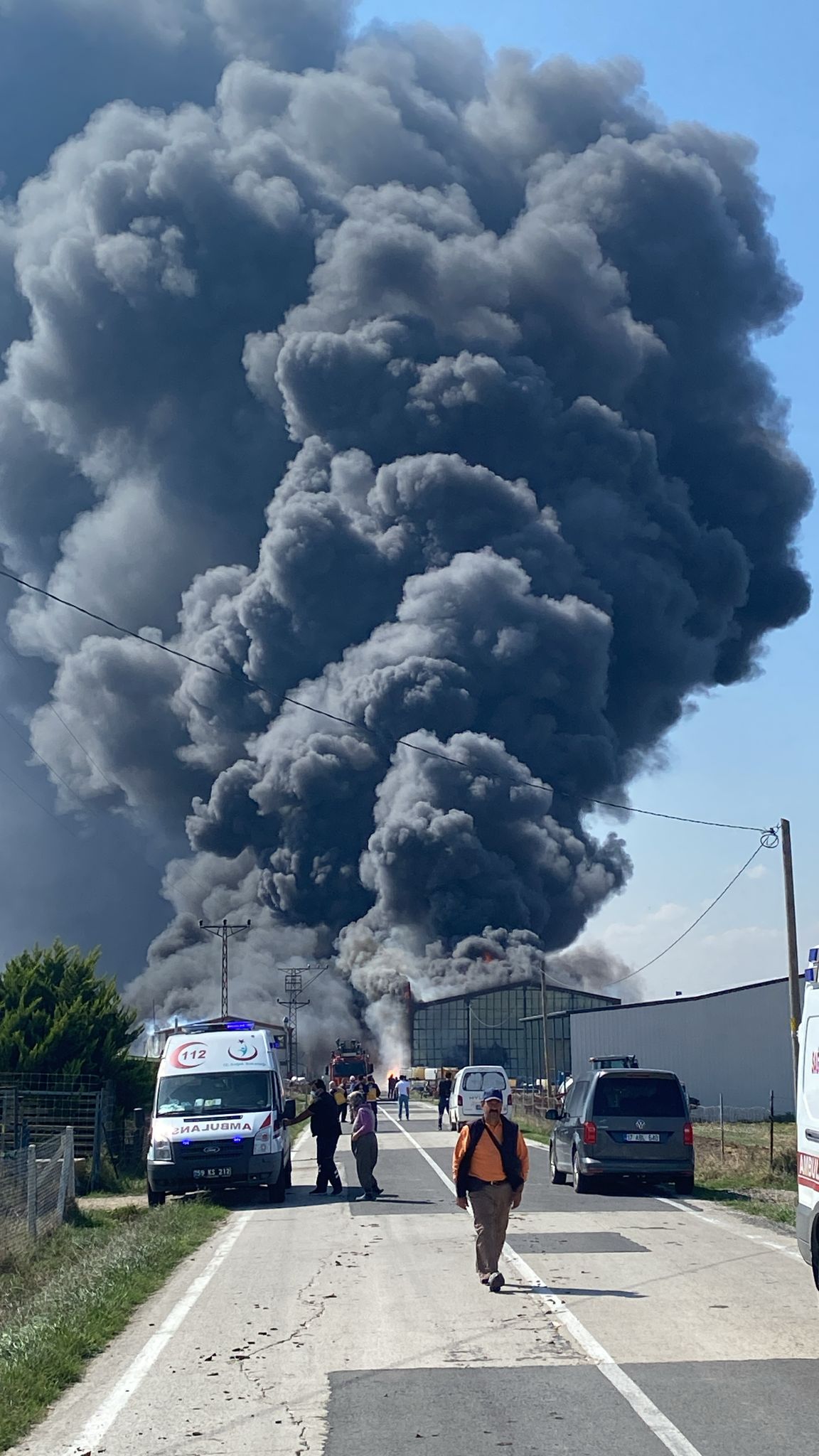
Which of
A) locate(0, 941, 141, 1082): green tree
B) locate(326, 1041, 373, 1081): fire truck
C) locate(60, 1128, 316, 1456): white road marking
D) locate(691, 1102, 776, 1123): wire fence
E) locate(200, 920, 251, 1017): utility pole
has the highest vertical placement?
locate(200, 920, 251, 1017): utility pole

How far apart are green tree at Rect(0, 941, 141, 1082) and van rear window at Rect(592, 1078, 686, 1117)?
10171mm

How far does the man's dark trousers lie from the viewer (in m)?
20.7

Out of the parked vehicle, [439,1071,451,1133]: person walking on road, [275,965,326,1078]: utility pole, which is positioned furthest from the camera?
[275,965,326,1078]: utility pole

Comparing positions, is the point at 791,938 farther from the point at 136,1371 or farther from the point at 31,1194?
the point at 136,1371

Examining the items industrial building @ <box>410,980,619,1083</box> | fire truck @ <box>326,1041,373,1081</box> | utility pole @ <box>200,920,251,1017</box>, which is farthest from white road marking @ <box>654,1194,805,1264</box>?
industrial building @ <box>410,980,619,1083</box>

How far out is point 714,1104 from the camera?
163 ft

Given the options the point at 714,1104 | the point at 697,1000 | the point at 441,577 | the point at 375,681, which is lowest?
the point at 714,1104

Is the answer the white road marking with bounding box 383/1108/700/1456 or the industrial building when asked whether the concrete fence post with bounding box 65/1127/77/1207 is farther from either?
the industrial building

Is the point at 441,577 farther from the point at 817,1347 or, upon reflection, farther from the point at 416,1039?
the point at 817,1347

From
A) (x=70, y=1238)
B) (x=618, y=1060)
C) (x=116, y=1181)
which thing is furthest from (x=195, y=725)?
(x=70, y=1238)

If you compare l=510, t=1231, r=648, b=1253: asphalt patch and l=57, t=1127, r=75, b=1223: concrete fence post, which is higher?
l=57, t=1127, r=75, b=1223: concrete fence post

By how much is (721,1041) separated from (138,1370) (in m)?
43.3

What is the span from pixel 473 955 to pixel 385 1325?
57030 millimetres

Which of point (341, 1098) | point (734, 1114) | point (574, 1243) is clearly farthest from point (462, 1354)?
point (734, 1114)
